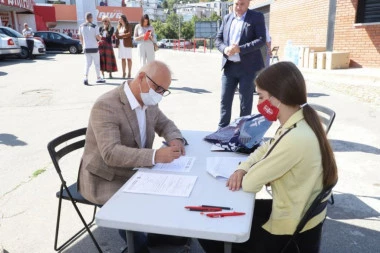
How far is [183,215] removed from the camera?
5.07 feet

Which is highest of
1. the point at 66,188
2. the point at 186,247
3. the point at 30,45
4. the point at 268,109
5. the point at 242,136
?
the point at 30,45

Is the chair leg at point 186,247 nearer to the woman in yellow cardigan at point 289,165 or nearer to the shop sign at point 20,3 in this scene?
the woman in yellow cardigan at point 289,165

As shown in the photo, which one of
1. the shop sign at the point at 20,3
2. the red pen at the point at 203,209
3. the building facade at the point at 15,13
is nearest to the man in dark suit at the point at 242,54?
the red pen at the point at 203,209

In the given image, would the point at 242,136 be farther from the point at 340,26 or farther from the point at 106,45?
the point at 340,26

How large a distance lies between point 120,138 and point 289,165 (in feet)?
3.48

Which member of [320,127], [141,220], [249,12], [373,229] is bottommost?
[373,229]

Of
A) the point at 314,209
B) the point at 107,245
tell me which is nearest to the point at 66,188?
the point at 107,245

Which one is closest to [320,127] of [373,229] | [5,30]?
[373,229]

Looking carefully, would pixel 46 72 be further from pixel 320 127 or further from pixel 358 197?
pixel 320 127

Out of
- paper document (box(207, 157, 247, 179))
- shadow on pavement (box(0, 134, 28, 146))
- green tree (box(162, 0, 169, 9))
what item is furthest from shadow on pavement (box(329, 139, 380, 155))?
green tree (box(162, 0, 169, 9))

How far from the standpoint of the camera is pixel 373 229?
9.76ft

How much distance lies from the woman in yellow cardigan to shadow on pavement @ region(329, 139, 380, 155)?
3.24 metres

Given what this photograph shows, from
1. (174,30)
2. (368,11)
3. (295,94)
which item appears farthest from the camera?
(174,30)

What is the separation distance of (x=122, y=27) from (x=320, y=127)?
904 centimetres
